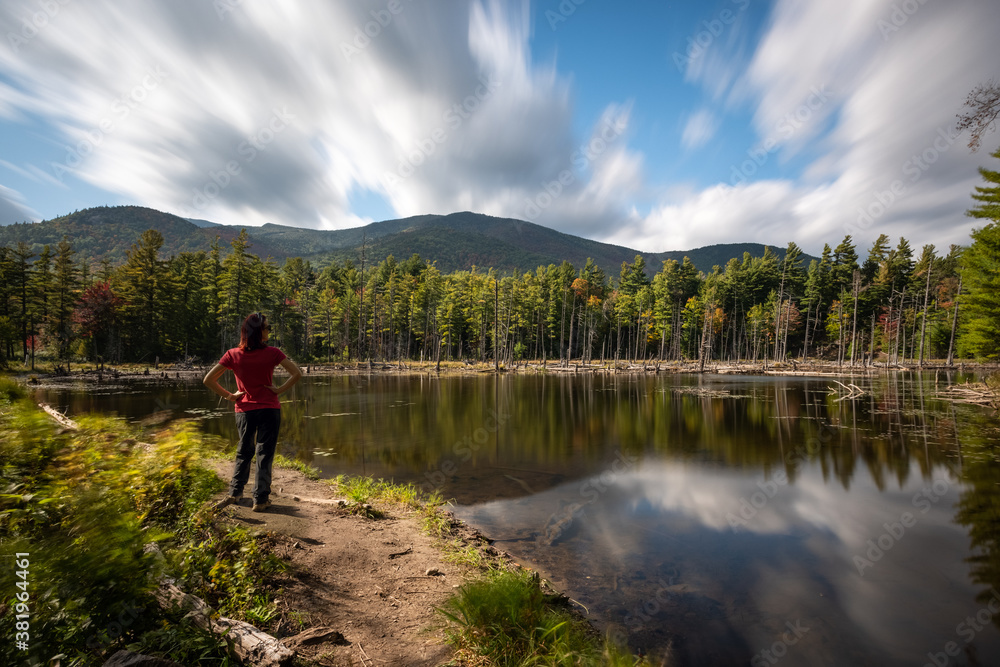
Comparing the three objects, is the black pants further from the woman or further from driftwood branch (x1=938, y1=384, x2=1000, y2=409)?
driftwood branch (x1=938, y1=384, x2=1000, y2=409)

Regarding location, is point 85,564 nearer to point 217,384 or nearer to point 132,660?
point 132,660

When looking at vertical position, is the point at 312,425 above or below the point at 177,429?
below

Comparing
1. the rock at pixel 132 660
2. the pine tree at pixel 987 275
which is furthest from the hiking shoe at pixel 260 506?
the pine tree at pixel 987 275

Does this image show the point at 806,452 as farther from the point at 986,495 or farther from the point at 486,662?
the point at 486,662

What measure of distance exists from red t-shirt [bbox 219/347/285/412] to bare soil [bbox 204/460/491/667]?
131cm

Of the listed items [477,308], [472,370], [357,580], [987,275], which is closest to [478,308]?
[477,308]

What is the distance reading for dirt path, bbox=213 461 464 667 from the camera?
129 inches

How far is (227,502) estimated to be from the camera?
522 centimetres

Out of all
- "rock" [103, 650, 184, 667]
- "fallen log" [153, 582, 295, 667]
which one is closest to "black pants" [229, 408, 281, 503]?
"fallen log" [153, 582, 295, 667]

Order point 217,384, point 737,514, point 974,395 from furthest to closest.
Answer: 1. point 974,395
2. point 737,514
3. point 217,384

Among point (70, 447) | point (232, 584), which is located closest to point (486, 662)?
point (232, 584)

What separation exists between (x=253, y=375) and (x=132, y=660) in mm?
3948

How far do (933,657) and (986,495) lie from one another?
711cm

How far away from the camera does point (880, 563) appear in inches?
245
